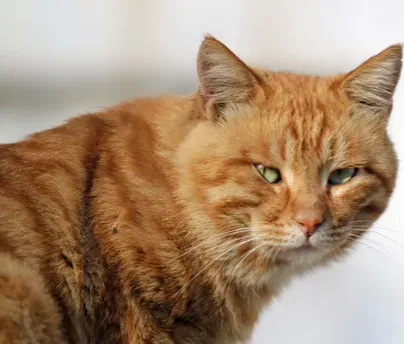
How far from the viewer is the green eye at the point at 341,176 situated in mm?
1329

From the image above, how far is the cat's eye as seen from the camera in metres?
1.33

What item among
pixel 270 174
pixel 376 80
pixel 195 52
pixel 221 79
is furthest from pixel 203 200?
pixel 195 52

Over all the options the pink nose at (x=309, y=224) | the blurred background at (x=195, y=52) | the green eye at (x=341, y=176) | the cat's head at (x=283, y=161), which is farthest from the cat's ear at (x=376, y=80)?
the blurred background at (x=195, y=52)

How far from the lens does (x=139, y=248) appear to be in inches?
51.3

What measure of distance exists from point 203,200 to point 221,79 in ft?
0.85

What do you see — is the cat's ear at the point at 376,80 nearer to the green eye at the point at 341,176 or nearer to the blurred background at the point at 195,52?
the green eye at the point at 341,176

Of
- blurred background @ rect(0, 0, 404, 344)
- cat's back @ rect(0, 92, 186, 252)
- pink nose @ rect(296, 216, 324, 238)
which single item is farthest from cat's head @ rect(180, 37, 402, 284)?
blurred background @ rect(0, 0, 404, 344)

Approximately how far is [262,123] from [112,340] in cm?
55

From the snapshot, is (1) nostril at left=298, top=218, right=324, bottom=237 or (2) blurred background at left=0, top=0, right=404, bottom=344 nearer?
(1) nostril at left=298, top=218, right=324, bottom=237

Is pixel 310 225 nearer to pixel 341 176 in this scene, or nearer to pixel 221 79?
pixel 341 176

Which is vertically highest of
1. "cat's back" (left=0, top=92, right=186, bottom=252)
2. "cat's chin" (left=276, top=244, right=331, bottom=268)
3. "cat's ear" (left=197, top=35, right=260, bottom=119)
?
"cat's ear" (left=197, top=35, right=260, bottom=119)

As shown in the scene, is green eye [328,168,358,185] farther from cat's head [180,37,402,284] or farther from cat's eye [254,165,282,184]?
cat's eye [254,165,282,184]

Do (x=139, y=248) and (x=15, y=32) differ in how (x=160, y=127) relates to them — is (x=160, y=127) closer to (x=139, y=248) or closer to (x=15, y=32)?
(x=139, y=248)

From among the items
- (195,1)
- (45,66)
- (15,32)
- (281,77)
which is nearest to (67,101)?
(45,66)
